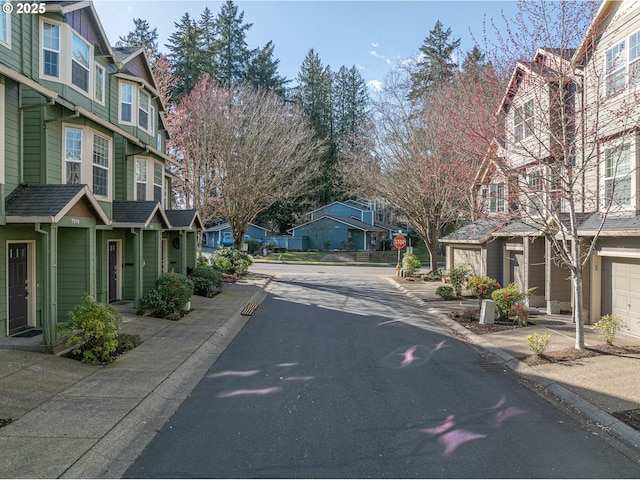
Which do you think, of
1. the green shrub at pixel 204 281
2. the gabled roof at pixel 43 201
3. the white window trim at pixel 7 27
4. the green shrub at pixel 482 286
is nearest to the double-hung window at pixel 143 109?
the green shrub at pixel 204 281

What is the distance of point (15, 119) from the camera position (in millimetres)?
10031

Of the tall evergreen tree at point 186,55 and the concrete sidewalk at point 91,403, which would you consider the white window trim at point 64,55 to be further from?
the tall evergreen tree at point 186,55

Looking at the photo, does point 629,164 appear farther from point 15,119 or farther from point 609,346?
point 15,119

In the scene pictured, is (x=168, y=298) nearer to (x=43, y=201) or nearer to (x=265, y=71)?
(x=43, y=201)

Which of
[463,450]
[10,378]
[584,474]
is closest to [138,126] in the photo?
[10,378]

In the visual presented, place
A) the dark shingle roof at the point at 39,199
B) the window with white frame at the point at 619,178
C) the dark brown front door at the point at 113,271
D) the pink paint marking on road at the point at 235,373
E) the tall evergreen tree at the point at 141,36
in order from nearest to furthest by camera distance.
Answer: the pink paint marking on road at the point at 235,373 → the dark shingle roof at the point at 39,199 → the window with white frame at the point at 619,178 → the dark brown front door at the point at 113,271 → the tall evergreen tree at the point at 141,36

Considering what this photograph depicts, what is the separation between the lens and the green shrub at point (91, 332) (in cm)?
880

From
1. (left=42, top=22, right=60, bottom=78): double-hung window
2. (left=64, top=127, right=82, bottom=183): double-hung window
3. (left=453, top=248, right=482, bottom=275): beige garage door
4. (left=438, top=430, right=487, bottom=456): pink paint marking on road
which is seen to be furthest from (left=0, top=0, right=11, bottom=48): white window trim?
(left=453, top=248, right=482, bottom=275): beige garage door

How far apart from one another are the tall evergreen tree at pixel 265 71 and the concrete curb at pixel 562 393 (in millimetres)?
50045

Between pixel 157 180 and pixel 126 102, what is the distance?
3.49 m

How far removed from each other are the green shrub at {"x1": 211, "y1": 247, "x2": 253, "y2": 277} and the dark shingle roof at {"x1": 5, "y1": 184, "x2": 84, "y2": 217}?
15.3 metres

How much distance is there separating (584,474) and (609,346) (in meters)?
6.47

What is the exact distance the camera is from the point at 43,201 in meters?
9.66

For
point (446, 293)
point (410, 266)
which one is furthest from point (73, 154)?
point (410, 266)
